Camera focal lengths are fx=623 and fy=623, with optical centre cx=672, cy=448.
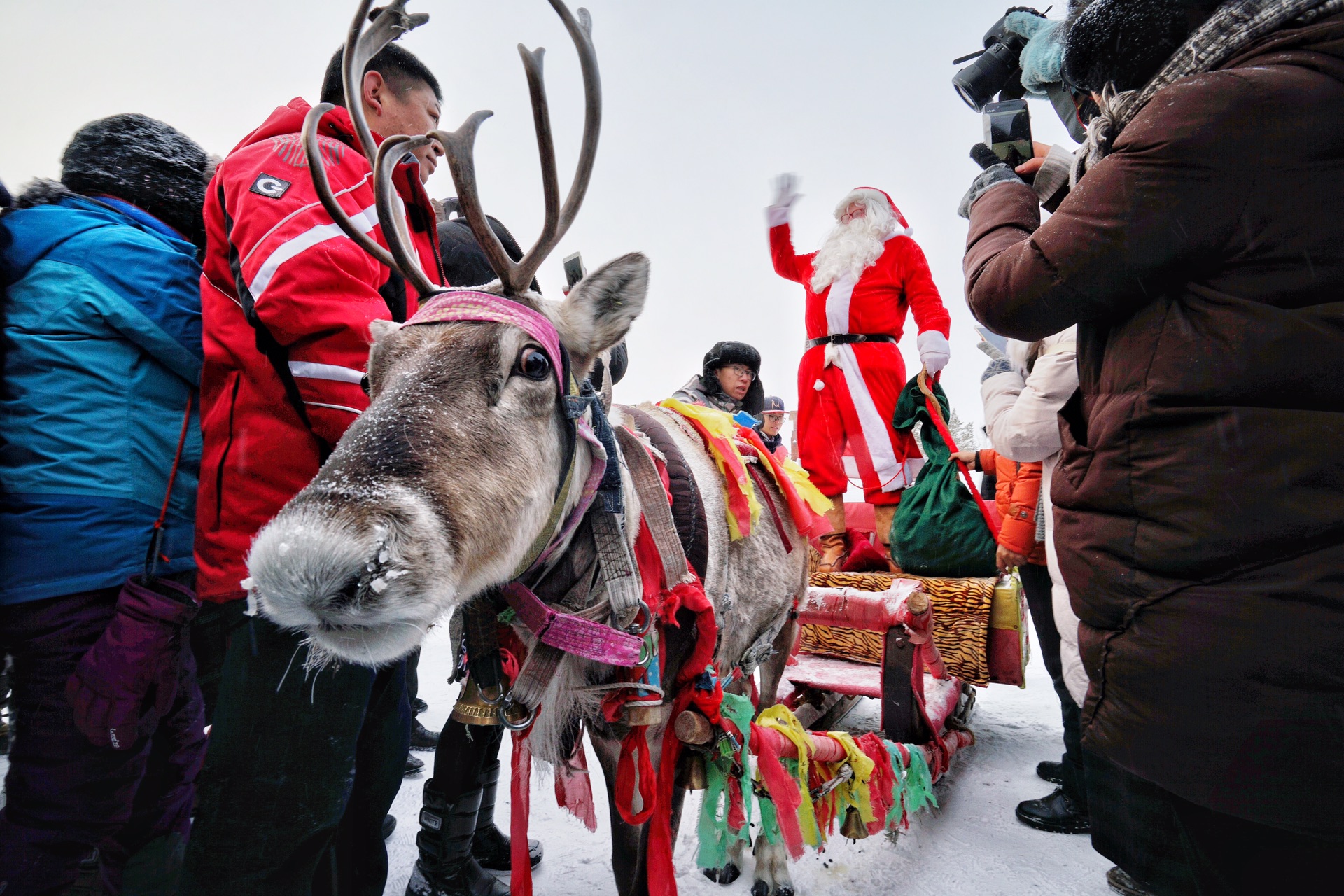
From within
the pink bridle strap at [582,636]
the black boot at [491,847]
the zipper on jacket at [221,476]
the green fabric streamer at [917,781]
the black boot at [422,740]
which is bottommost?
the black boot at [422,740]

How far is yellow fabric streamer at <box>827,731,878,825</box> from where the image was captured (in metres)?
2.31

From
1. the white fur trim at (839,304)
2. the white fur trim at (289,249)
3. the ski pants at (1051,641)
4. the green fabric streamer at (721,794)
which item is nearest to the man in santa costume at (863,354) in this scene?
the white fur trim at (839,304)

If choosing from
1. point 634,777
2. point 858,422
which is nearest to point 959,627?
point 858,422

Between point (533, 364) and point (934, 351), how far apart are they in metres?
3.86

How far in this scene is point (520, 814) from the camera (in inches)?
63.3

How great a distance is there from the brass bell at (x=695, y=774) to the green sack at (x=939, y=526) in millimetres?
2485

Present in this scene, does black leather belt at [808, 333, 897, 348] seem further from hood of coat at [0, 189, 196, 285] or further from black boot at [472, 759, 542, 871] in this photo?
hood of coat at [0, 189, 196, 285]

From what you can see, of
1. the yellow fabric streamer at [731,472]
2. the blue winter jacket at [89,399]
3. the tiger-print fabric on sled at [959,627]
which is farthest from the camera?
the tiger-print fabric on sled at [959,627]

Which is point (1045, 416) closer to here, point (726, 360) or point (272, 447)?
point (272, 447)

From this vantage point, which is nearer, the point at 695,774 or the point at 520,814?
the point at 520,814

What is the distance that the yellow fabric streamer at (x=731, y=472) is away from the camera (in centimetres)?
229

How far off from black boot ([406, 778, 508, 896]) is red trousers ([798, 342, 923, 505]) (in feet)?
11.6

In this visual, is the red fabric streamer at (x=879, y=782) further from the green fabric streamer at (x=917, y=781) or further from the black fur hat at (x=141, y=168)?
the black fur hat at (x=141, y=168)

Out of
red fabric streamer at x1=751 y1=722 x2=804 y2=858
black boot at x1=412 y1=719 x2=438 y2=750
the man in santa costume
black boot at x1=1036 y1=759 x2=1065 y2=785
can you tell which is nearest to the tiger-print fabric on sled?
black boot at x1=1036 y1=759 x2=1065 y2=785
